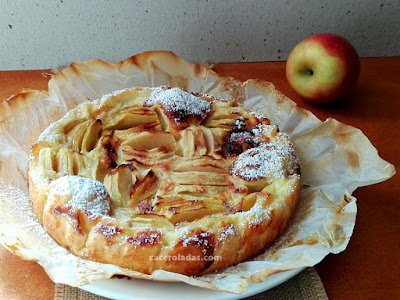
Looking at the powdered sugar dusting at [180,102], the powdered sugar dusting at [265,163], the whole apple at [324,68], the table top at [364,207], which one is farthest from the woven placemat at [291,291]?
the whole apple at [324,68]

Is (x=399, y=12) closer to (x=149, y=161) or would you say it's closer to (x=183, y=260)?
(x=149, y=161)

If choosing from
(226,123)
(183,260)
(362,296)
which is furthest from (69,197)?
(362,296)

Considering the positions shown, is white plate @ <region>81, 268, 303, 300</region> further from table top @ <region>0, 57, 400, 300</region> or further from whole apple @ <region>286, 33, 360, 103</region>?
whole apple @ <region>286, 33, 360, 103</region>

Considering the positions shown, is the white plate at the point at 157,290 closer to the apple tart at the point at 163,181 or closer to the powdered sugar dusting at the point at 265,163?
the apple tart at the point at 163,181

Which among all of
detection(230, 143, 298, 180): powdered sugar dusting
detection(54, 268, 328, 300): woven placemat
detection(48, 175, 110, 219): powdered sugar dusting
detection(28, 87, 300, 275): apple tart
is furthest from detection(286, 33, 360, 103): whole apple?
detection(48, 175, 110, 219): powdered sugar dusting

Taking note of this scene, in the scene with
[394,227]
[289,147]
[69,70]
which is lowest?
[394,227]
